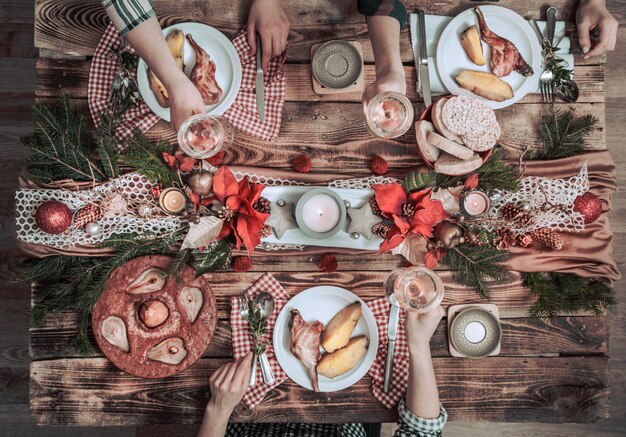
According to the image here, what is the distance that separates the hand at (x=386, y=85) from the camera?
4.15 ft

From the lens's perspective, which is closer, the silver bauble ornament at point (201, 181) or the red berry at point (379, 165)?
the silver bauble ornament at point (201, 181)

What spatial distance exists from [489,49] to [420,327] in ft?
2.85

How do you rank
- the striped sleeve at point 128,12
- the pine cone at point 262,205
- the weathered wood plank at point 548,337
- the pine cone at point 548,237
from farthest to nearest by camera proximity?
the weathered wood plank at point 548,337, the pine cone at point 548,237, the pine cone at point 262,205, the striped sleeve at point 128,12

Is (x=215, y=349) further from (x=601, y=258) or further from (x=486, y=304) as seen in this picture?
(x=601, y=258)

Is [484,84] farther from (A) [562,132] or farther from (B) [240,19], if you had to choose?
(B) [240,19]

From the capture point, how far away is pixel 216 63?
1367mm

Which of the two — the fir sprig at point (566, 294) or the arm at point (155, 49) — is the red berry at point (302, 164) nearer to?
the arm at point (155, 49)

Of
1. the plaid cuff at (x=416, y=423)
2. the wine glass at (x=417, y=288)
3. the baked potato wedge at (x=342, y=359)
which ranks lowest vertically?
the plaid cuff at (x=416, y=423)

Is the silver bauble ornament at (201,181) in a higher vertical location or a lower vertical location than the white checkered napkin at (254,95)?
lower

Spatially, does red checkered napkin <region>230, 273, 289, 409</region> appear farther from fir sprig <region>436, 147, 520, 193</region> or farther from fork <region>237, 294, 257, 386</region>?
fir sprig <region>436, 147, 520, 193</region>

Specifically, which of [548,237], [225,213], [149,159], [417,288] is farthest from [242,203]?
[548,237]

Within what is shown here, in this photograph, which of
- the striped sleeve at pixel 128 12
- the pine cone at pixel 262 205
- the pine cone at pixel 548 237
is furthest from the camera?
the pine cone at pixel 548 237

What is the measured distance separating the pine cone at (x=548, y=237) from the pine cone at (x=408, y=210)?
0.44 metres

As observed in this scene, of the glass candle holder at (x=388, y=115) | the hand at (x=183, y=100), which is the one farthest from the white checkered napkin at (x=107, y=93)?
the glass candle holder at (x=388, y=115)
